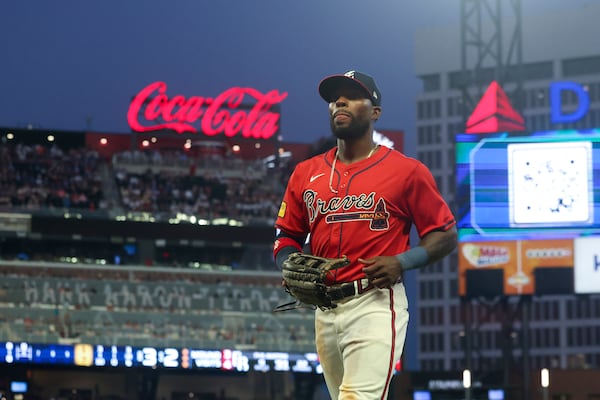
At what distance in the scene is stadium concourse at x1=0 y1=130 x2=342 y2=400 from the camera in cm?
4678

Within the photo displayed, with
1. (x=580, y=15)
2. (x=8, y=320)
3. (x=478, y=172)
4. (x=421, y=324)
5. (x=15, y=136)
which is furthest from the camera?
(x=421, y=324)

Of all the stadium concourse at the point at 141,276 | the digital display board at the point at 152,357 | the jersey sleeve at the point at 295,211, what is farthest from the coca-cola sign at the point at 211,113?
the jersey sleeve at the point at 295,211

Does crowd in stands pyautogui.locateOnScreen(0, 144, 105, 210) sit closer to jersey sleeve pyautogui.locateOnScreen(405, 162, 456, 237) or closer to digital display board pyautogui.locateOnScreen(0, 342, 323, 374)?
digital display board pyautogui.locateOnScreen(0, 342, 323, 374)

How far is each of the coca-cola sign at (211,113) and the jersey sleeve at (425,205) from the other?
5204cm

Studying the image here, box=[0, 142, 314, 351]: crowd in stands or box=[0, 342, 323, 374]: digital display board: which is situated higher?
box=[0, 142, 314, 351]: crowd in stands

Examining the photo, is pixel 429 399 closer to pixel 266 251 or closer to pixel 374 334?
pixel 266 251

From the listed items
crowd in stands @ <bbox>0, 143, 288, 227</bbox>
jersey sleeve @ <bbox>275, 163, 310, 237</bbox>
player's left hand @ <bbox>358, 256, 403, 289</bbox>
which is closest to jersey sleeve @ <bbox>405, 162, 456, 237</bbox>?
player's left hand @ <bbox>358, 256, 403, 289</bbox>

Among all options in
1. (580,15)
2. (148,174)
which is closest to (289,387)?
(148,174)

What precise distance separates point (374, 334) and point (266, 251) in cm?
4789

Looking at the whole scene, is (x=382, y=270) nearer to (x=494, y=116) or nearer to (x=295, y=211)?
(x=295, y=211)

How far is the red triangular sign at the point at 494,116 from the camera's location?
131 feet

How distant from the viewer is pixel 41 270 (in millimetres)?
47906

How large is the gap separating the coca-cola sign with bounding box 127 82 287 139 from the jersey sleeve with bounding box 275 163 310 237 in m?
51.6

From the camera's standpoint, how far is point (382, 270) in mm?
6273
